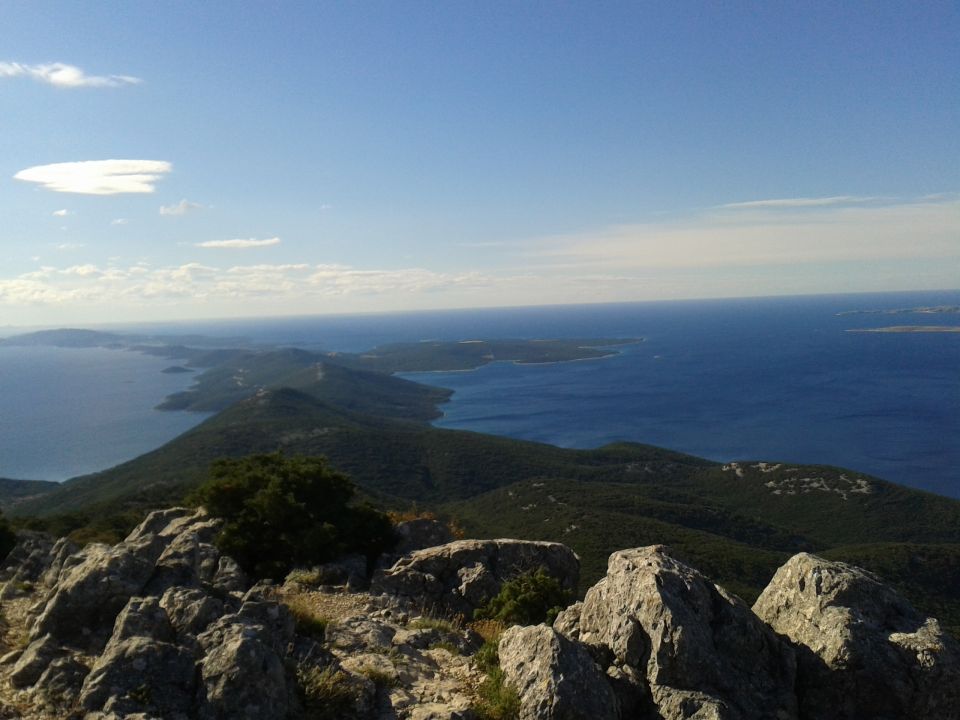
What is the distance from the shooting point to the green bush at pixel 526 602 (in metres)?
16.1

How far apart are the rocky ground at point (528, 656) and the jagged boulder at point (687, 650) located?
0.09ft

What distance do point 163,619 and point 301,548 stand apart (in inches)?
372

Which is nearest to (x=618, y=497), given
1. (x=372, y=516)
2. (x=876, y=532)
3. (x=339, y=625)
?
(x=876, y=532)

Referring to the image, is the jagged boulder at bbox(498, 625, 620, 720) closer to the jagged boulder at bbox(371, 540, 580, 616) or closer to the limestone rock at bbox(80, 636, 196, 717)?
the limestone rock at bbox(80, 636, 196, 717)

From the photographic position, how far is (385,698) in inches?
392

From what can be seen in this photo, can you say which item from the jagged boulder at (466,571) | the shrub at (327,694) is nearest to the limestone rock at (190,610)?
the shrub at (327,694)

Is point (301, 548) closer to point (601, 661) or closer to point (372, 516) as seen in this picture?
point (372, 516)

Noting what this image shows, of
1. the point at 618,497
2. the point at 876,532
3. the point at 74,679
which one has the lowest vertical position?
the point at 876,532

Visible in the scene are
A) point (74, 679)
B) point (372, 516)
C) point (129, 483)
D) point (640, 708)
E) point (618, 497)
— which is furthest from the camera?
point (129, 483)

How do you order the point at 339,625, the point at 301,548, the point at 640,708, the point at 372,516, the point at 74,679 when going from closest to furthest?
1. the point at 74,679
2. the point at 640,708
3. the point at 339,625
4. the point at 301,548
5. the point at 372,516

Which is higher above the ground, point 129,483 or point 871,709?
point 871,709

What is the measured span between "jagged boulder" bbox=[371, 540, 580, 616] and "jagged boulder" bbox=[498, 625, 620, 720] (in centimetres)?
753

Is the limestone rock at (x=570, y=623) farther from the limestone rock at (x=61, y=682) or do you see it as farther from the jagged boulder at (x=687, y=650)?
the limestone rock at (x=61, y=682)

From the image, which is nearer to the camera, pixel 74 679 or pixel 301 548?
pixel 74 679
